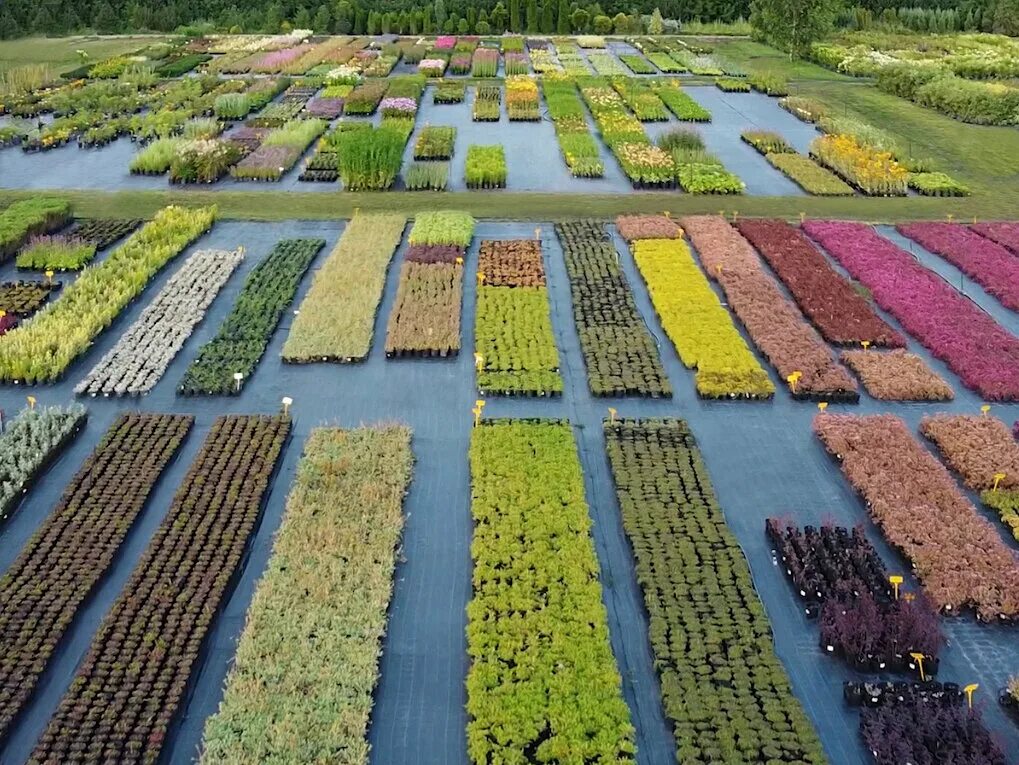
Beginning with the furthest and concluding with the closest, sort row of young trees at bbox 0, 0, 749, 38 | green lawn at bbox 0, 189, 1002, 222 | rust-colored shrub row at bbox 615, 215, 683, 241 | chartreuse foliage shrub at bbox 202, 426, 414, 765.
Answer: row of young trees at bbox 0, 0, 749, 38
green lawn at bbox 0, 189, 1002, 222
rust-colored shrub row at bbox 615, 215, 683, 241
chartreuse foliage shrub at bbox 202, 426, 414, 765

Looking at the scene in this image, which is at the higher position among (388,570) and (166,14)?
(166,14)

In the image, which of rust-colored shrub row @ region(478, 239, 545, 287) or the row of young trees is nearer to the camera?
rust-colored shrub row @ region(478, 239, 545, 287)

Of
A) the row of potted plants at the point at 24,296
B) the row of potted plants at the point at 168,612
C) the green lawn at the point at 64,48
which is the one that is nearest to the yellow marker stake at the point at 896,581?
the row of potted plants at the point at 168,612

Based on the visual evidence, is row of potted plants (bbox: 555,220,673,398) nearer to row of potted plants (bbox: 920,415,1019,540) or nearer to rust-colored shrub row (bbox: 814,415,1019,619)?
rust-colored shrub row (bbox: 814,415,1019,619)

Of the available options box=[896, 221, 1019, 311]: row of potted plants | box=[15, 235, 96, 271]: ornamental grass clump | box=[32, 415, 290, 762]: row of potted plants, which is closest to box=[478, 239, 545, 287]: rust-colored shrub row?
box=[32, 415, 290, 762]: row of potted plants

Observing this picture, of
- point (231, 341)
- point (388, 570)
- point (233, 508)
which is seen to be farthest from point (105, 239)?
point (388, 570)

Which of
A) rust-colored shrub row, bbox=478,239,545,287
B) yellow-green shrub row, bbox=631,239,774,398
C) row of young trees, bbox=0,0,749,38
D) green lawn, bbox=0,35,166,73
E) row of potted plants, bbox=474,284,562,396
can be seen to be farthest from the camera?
row of young trees, bbox=0,0,749,38

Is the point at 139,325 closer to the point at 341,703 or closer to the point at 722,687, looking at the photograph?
the point at 341,703
